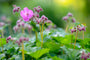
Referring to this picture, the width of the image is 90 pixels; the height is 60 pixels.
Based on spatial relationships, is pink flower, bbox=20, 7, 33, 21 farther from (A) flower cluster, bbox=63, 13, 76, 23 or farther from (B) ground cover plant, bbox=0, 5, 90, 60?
(A) flower cluster, bbox=63, 13, 76, 23

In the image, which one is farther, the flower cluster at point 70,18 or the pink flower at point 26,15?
the flower cluster at point 70,18

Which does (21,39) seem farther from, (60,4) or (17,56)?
(60,4)

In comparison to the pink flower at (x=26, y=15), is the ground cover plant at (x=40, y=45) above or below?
below

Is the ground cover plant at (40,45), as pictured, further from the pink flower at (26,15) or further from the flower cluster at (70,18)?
the flower cluster at (70,18)

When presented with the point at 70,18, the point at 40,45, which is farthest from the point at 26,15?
the point at 70,18

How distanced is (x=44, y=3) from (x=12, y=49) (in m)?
0.49

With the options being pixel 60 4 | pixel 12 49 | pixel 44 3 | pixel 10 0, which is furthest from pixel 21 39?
pixel 10 0

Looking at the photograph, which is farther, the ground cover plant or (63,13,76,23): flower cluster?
(63,13,76,23): flower cluster

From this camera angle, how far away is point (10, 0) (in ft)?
21.0

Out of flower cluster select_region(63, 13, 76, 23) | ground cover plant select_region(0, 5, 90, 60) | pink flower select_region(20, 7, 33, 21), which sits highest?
flower cluster select_region(63, 13, 76, 23)

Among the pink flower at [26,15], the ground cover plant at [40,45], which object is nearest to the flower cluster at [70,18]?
the ground cover plant at [40,45]

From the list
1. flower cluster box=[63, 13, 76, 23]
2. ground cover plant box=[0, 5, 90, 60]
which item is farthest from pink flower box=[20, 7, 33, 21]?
flower cluster box=[63, 13, 76, 23]

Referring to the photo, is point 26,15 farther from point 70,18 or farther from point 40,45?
point 70,18

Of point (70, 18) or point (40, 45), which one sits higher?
point (70, 18)
